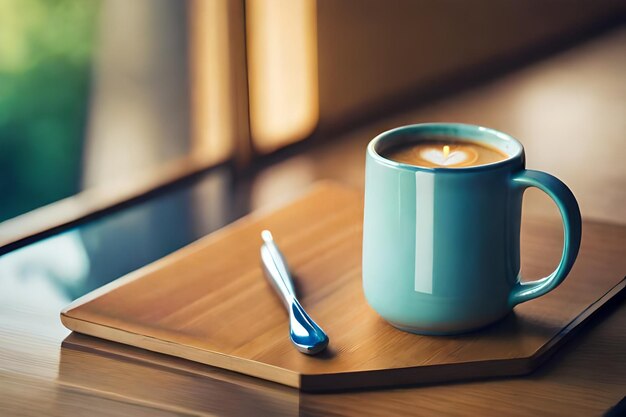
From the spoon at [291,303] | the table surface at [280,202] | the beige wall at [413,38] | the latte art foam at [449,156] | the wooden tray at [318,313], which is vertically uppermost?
the latte art foam at [449,156]

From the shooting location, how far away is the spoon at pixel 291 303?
60 centimetres

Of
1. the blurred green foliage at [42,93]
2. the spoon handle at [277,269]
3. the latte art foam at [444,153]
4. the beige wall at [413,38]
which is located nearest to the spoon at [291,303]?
the spoon handle at [277,269]

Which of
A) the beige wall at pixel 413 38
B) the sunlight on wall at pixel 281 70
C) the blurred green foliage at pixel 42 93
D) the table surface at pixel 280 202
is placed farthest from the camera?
the beige wall at pixel 413 38

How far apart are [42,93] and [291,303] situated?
1.89 feet

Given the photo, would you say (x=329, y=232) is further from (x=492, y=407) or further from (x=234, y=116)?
(x=234, y=116)

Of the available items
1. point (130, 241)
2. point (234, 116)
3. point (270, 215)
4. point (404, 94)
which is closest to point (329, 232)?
point (270, 215)

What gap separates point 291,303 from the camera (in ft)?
2.13

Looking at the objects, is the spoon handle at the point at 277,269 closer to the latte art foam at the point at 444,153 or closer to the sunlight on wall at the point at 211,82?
the latte art foam at the point at 444,153

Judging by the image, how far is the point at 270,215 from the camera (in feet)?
2.76

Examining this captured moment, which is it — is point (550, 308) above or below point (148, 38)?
below

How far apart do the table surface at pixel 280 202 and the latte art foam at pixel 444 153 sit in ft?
0.45

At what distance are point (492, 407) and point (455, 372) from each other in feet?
0.12

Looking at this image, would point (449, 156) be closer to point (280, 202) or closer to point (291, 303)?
point (291, 303)

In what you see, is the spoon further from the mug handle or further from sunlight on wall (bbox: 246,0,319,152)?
sunlight on wall (bbox: 246,0,319,152)
